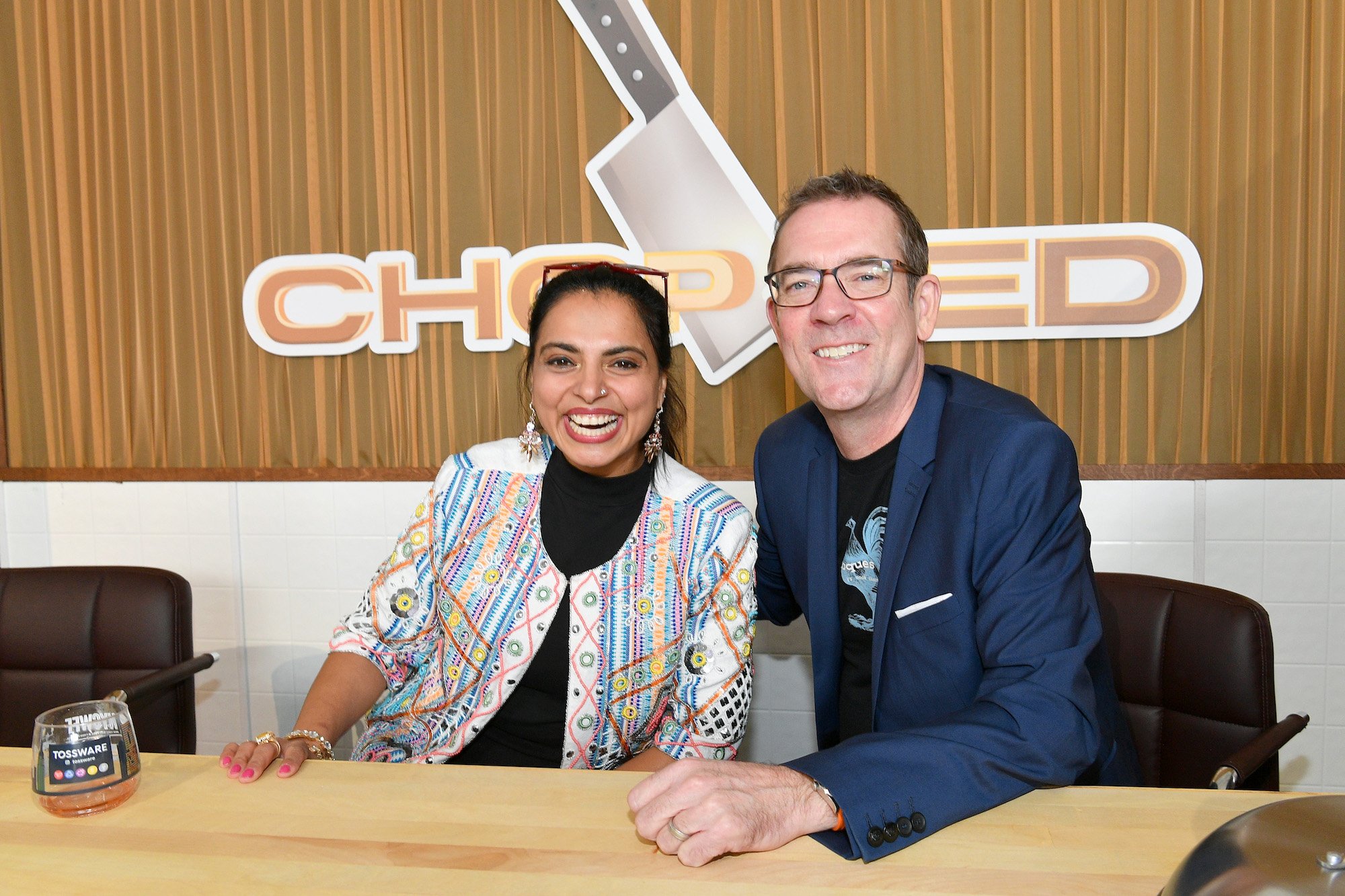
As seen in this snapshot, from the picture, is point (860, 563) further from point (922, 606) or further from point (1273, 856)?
point (1273, 856)

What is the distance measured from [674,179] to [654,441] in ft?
4.24

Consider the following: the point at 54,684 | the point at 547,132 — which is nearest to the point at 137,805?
the point at 54,684

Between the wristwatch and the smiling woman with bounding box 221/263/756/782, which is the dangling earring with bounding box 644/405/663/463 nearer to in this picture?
the smiling woman with bounding box 221/263/756/782

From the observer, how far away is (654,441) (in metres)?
2.04

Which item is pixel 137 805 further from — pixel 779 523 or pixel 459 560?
pixel 779 523

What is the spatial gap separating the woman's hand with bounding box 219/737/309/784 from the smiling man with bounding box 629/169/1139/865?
0.60m

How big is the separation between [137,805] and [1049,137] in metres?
2.89

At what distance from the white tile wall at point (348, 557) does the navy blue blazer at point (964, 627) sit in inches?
46.7

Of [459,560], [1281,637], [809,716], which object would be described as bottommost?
[809,716]

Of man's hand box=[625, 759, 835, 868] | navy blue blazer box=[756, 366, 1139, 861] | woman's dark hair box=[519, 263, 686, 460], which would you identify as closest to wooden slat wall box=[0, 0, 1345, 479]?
woman's dark hair box=[519, 263, 686, 460]

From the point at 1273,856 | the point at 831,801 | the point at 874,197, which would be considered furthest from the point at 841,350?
the point at 1273,856

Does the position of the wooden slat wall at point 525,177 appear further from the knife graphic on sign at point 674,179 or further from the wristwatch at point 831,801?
the wristwatch at point 831,801

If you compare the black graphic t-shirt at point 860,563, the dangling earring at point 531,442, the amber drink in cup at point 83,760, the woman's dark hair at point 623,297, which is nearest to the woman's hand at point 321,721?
the amber drink in cup at point 83,760

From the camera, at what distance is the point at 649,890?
3.40ft
